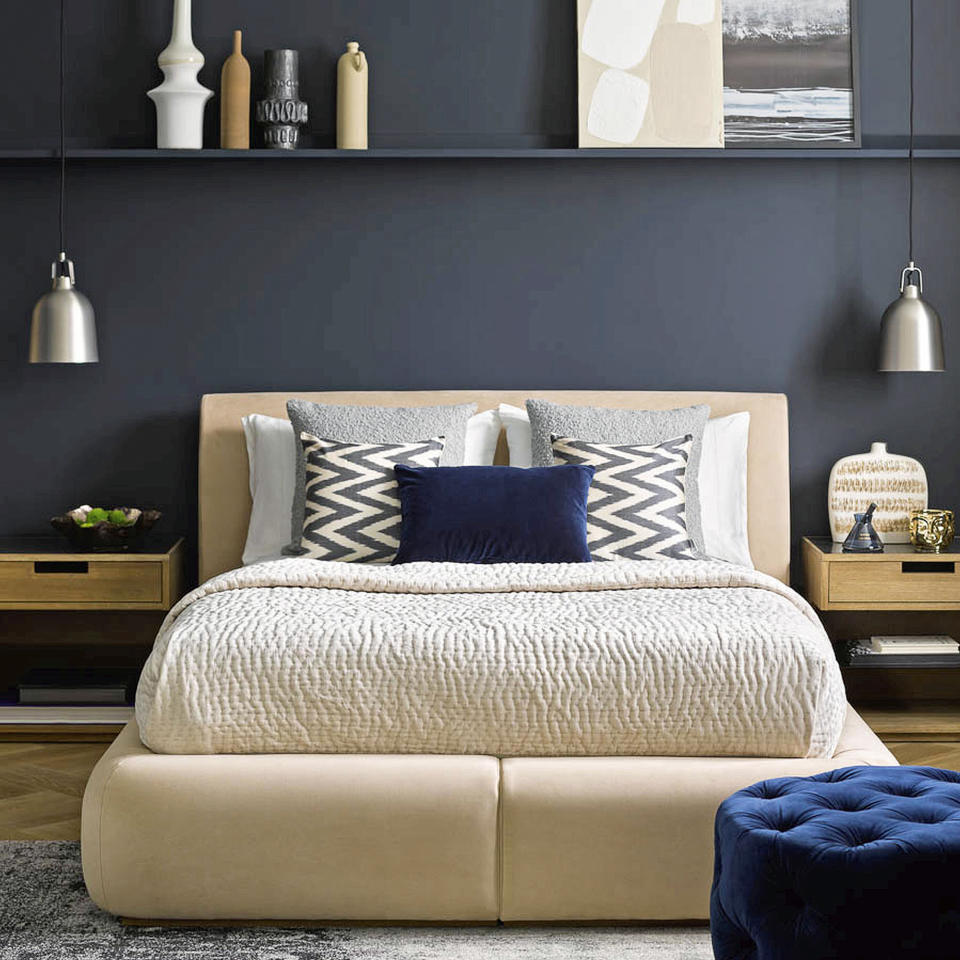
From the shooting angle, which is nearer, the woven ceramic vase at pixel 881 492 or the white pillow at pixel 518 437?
the white pillow at pixel 518 437

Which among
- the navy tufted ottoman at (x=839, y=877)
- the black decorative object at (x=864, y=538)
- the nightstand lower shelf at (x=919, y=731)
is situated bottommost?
the nightstand lower shelf at (x=919, y=731)

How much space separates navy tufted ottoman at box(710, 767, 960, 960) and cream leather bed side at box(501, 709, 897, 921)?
34 centimetres

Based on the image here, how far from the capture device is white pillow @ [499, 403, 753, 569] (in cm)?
385

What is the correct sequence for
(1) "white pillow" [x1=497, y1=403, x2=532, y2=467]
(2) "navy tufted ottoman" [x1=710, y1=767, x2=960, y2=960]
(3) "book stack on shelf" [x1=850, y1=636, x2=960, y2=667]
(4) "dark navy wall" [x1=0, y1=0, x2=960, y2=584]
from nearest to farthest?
1. (2) "navy tufted ottoman" [x1=710, y1=767, x2=960, y2=960]
2. (3) "book stack on shelf" [x1=850, y1=636, x2=960, y2=667]
3. (1) "white pillow" [x1=497, y1=403, x2=532, y2=467]
4. (4) "dark navy wall" [x1=0, y1=0, x2=960, y2=584]

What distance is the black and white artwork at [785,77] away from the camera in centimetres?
404

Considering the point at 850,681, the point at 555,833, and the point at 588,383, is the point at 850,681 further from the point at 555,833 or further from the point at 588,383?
the point at 555,833

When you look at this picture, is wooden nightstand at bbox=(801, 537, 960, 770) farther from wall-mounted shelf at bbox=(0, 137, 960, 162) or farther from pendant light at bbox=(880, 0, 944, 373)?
wall-mounted shelf at bbox=(0, 137, 960, 162)

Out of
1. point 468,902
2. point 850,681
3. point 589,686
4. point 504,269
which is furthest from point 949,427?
point 468,902

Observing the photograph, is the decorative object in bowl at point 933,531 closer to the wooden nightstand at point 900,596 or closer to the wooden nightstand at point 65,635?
the wooden nightstand at point 900,596

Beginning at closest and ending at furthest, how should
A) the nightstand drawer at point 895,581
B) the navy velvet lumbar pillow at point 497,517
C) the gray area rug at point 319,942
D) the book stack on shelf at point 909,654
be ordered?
the gray area rug at point 319,942 < the navy velvet lumbar pillow at point 497,517 < the nightstand drawer at point 895,581 < the book stack on shelf at point 909,654

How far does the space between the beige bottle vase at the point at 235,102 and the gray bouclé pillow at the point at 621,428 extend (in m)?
1.30

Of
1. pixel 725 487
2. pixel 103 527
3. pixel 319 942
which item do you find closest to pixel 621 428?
pixel 725 487

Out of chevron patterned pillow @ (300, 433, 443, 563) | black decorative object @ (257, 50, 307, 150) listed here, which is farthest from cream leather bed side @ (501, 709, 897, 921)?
black decorative object @ (257, 50, 307, 150)

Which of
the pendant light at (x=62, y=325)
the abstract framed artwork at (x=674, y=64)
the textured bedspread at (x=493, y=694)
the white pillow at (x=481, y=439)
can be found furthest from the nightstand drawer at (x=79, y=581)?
the abstract framed artwork at (x=674, y=64)
